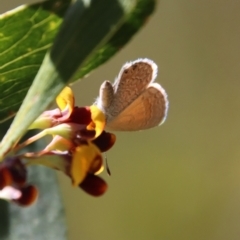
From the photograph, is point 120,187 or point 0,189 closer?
point 0,189

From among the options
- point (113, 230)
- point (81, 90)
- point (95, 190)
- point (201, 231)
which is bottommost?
point (201, 231)

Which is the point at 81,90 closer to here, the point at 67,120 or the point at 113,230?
the point at 113,230

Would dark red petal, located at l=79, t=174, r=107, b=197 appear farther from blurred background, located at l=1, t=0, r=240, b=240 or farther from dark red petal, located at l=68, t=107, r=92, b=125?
blurred background, located at l=1, t=0, r=240, b=240

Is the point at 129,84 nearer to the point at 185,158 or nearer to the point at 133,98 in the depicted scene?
the point at 133,98

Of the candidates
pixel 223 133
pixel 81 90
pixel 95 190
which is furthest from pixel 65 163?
pixel 223 133

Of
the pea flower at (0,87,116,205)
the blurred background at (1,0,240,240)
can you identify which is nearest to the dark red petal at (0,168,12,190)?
the pea flower at (0,87,116,205)

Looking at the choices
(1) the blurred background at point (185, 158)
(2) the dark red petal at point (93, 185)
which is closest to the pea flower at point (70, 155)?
(2) the dark red petal at point (93, 185)

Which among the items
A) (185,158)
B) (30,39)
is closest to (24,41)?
(30,39)

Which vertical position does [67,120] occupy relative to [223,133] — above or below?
above
